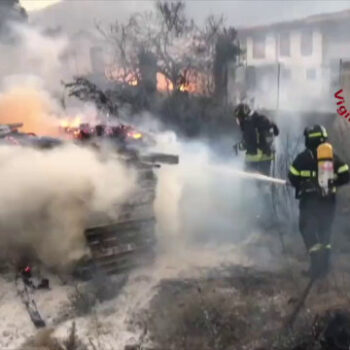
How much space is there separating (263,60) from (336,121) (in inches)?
913

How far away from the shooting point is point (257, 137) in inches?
308

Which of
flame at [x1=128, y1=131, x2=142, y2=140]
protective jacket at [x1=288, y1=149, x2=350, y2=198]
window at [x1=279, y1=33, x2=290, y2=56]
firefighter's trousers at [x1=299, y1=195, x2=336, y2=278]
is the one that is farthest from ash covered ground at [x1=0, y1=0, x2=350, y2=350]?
window at [x1=279, y1=33, x2=290, y2=56]

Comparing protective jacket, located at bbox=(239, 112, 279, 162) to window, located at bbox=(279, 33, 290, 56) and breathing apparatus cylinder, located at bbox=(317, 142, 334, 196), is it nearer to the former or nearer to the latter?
breathing apparatus cylinder, located at bbox=(317, 142, 334, 196)

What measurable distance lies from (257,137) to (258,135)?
0.04 m

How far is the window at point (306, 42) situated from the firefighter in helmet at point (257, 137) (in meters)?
26.8

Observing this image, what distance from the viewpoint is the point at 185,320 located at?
4785 mm

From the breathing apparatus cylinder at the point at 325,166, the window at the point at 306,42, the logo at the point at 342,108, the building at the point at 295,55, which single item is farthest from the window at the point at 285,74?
the breathing apparatus cylinder at the point at 325,166

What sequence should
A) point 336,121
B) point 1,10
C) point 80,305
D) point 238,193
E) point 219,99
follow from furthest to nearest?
point 1,10 → point 219,99 → point 336,121 → point 238,193 → point 80,305

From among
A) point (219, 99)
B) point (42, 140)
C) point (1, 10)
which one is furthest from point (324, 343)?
point (1, 10)

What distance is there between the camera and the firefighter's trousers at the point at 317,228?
18.7 ft

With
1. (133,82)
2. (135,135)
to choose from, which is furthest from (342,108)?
(133,82)

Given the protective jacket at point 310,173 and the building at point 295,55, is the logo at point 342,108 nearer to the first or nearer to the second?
the protective jacket at point 310,173

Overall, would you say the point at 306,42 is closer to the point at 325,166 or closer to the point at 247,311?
the point at 325,166

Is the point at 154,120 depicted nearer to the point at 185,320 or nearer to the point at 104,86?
the point at 104,86
